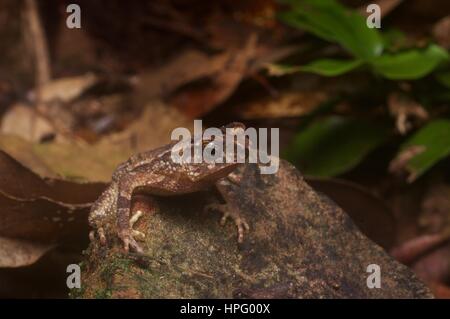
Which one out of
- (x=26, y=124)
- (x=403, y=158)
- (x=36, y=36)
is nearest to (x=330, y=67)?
A: (x=403, y=158)

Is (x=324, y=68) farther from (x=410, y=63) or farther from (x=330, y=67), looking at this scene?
(x=410, y=63)

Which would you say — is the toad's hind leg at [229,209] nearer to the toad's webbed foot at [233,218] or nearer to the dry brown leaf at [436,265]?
the toad's webbed foot at [233,218]

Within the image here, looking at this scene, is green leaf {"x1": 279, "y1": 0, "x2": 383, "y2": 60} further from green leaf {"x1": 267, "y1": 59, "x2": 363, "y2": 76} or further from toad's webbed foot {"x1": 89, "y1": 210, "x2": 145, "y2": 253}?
toad's webbed foot {"x1": 89, "y1": 210, "x2": 145, "y2": 253}

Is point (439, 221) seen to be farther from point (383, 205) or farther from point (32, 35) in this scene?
point (32, 35)

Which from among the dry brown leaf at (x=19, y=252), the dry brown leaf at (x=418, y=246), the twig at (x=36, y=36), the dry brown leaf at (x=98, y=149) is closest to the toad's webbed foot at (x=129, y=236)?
the dry brown leaf at (x=19, y=252)

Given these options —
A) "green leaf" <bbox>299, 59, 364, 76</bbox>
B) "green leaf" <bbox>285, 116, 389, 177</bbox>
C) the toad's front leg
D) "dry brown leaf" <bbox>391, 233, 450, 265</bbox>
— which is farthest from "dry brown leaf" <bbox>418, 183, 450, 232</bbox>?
the toad's front leg
